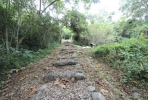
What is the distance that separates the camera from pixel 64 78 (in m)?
2.28

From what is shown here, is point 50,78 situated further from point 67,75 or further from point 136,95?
point 136,95

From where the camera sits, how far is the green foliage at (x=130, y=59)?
2688 mm

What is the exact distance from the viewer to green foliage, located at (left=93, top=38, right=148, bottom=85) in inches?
106

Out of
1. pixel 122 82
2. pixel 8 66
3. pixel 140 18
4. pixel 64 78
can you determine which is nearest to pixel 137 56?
pixel 122 82

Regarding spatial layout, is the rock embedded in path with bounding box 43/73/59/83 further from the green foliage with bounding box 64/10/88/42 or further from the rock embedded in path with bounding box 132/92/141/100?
the green foliage with bounding box 64/10/88/42

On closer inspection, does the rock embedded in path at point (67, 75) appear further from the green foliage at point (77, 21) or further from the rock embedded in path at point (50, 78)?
the green foliage at point (77, 21)

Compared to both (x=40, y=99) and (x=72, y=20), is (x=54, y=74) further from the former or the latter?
(x=72, y=20)

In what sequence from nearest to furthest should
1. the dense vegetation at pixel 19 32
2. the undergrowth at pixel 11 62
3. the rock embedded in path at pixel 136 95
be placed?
1. the rock embedded in path at pixel 136 95
2. the undergrowth at pixel 11 62
3. the dense vegetation at pixel 19 32

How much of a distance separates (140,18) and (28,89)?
10.6 metres

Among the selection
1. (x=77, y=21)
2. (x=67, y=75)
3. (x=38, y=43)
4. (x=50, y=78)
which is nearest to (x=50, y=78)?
(x=50, y=78)

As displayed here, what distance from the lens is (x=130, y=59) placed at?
10.8 feet

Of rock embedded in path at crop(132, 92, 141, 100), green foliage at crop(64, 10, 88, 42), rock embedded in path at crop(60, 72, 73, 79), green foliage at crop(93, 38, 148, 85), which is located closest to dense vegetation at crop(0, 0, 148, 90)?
green foliage at crop(93, 38, 148, 85)

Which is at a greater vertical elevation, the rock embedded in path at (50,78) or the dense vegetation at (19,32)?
the dense vegetation at (19,32)

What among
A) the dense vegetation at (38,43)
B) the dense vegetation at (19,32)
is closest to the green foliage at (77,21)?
the dense vegetation at (38,43)
